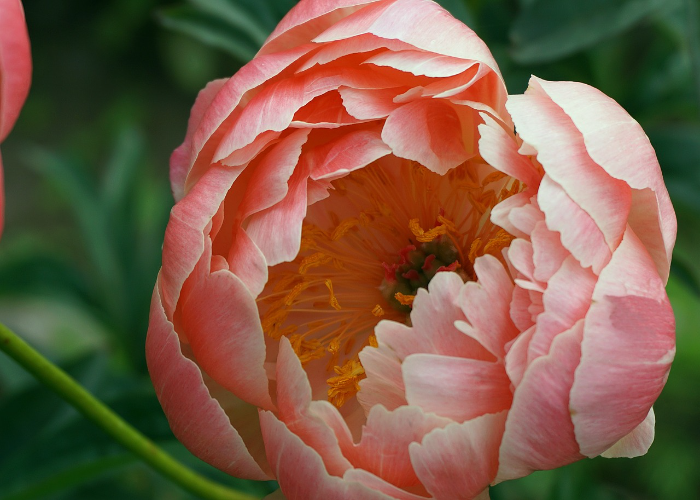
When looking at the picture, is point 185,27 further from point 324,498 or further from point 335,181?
point 324,498

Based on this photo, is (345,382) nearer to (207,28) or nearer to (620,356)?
(620,356)

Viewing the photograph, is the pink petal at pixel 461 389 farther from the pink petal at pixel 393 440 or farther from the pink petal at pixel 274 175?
the pink petal at pixel 274 175

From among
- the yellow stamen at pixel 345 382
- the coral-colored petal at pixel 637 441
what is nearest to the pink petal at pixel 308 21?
the yellow stamen at pixel 345 382

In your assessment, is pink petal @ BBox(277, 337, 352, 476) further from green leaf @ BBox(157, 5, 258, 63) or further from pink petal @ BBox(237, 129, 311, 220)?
green leaf @ BBox(157, 5, 258, 63)

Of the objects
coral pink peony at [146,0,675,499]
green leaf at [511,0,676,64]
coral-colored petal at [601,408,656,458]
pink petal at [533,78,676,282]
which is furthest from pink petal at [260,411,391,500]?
green leaf at [511,0,676,64]

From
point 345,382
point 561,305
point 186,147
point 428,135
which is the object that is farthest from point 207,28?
point 561,305

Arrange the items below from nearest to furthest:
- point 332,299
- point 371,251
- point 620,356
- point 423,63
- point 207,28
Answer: point 620,356 < point 423,63 < point 332,299 < point 371,251 < point 207,28
